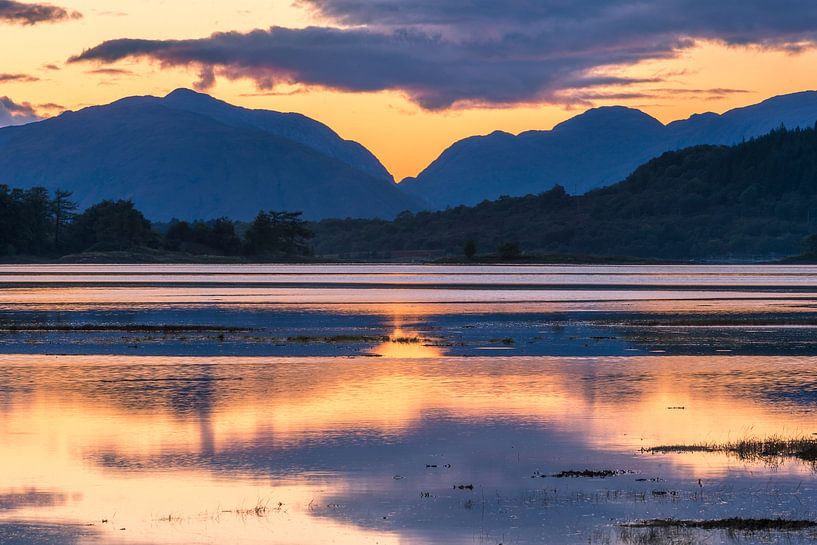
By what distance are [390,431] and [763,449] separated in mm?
9749

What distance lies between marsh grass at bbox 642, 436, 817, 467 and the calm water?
1.63ft

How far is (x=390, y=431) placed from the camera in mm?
33562

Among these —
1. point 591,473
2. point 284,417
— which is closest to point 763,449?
point 591,473

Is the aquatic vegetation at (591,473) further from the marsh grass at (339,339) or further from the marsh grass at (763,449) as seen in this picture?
the marsh grass at (339,339)

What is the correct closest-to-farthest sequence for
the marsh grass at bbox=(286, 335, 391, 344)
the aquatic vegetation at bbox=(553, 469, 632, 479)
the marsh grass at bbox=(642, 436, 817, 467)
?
the aquatic vegetation at bbox=(553, 469, 632, 479), the marsh grass at bbox=(642, 436, 817, 467), the marsh grass at bbox=(286, 335, 391, 344)

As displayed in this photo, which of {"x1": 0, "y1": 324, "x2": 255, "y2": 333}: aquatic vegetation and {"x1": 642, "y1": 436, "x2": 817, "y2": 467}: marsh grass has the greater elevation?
{"x1": 642, "y1": 436, "x2": 817, "y2": 467}: marsh grass

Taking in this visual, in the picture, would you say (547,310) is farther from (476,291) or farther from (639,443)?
(639,443)

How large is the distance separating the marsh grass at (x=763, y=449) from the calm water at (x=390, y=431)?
1.63ft

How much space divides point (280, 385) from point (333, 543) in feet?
76.2

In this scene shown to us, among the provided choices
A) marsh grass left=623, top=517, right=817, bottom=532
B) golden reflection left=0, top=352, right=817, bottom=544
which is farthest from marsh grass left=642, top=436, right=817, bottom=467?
marsh grass left=623, top=517, right=817, bottom=532

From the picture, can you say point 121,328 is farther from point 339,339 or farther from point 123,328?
point 339,339

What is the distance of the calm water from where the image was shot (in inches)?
902

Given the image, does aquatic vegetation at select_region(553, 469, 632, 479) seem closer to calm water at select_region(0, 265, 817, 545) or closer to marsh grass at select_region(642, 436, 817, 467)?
calm water at select_region(0, 265, 817, 545)

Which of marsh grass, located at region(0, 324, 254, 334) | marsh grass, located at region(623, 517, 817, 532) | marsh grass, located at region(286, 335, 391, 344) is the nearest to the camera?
marsh grass, located at region(623, 517, 817, 532)
